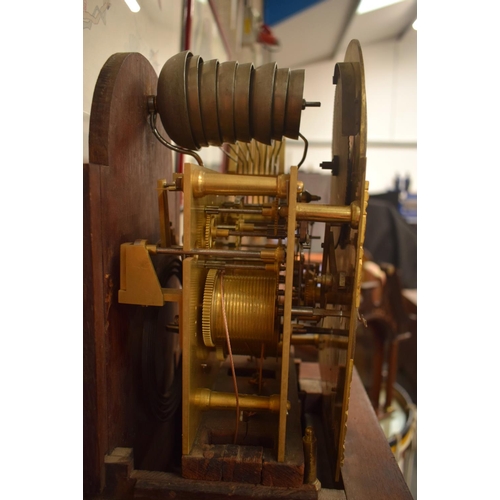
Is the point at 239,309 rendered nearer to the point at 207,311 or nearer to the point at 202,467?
the point at 207,311

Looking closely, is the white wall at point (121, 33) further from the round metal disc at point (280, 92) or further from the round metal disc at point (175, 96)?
the round metal disc at point (280, 92)

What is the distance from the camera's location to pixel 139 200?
2.96ft

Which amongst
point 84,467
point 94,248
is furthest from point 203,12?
point 84,467

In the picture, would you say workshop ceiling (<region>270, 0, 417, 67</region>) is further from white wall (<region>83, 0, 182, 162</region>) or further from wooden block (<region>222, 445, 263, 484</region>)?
wooden block (<region>222, 445, 263, 484</region>)

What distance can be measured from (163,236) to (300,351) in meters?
1.22

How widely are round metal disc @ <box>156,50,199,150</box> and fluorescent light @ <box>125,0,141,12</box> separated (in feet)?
0.88

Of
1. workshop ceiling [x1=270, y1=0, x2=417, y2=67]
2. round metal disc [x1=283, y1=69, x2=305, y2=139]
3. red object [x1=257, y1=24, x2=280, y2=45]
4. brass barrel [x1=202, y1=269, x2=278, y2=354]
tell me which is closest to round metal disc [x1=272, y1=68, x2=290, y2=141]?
round metal disc [x1=283, y1=69, x2=305, y2=139]

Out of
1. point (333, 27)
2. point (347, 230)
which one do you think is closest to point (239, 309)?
point (347, 230)

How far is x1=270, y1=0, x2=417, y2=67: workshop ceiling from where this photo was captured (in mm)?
1989

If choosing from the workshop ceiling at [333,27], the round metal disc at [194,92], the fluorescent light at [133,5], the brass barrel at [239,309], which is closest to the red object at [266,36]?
the workshop ceiling at [333,27]

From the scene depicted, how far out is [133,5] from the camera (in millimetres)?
1001

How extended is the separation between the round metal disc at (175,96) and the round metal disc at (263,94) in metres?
0.16

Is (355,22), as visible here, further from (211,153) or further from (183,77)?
(183,77)

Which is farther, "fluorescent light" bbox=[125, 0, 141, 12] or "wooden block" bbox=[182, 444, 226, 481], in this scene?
"fluorescent light" bbox=[125, 0, 141, 12]
